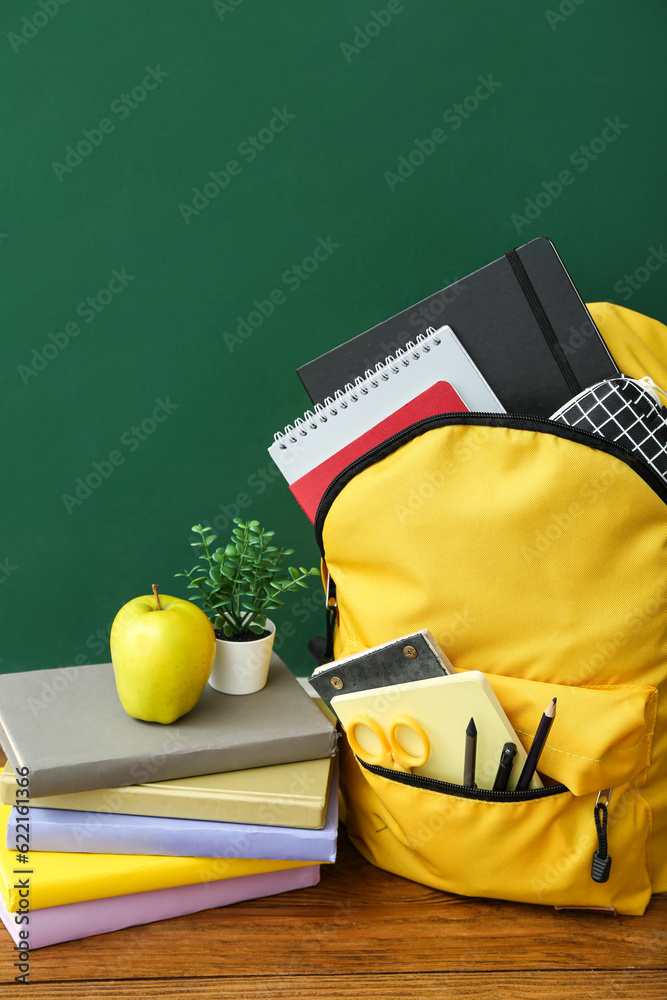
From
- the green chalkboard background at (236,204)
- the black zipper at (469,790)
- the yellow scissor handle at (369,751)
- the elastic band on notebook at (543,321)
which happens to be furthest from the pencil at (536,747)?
the green chalkboard background at (236,204)

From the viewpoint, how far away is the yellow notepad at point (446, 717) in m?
0.63

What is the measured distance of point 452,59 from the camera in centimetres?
94

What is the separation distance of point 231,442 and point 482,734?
1.74 feet

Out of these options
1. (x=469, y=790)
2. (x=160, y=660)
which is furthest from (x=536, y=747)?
(x=160, y=660)

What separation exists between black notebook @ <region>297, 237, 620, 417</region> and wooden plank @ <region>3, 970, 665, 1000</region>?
0.53 meters

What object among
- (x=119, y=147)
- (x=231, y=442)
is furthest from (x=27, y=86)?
(x=231, y=442)

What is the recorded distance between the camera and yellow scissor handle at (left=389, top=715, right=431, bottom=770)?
0.65 metres

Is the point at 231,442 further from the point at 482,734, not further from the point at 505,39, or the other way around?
the point at 505,39

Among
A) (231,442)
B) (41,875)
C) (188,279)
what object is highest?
(188,279)

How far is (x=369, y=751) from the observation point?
0.69 metres

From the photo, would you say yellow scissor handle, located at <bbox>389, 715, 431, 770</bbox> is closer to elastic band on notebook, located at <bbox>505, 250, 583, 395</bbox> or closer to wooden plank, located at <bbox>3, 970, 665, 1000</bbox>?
wooden plank, located at <bbox>3, 970, 665, 1000</bbox>

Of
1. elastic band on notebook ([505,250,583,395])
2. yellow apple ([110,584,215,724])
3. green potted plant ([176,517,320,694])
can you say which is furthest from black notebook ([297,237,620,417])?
yellow apple ([110,584,215,724])

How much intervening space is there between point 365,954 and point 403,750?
18 centimetres

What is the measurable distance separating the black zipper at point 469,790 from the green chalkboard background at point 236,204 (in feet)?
1.53
